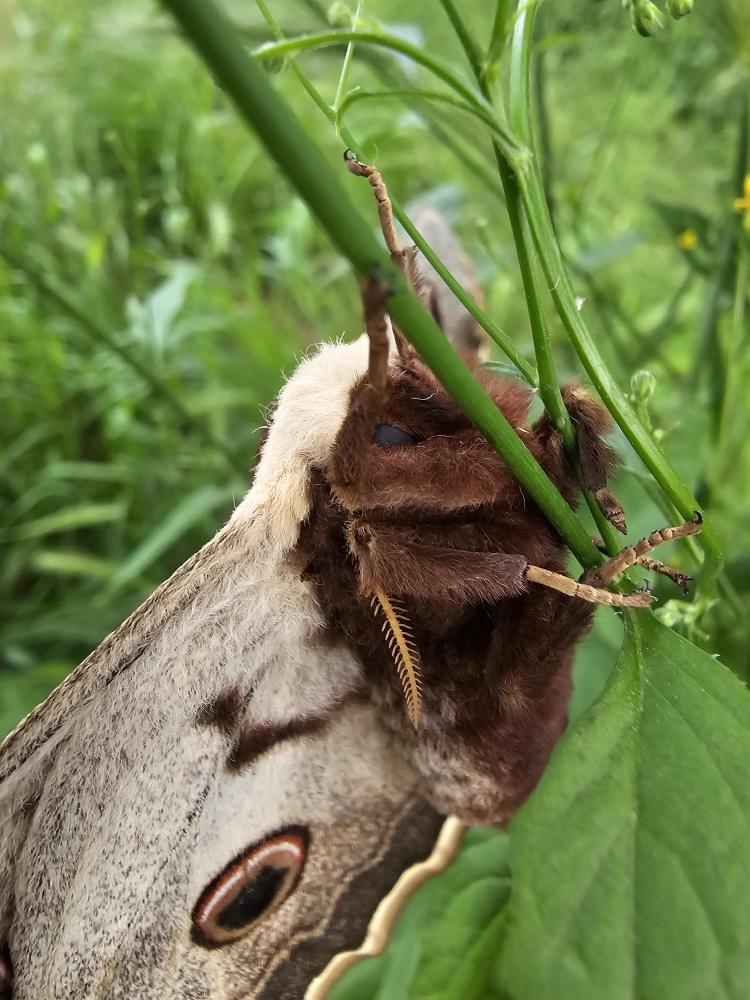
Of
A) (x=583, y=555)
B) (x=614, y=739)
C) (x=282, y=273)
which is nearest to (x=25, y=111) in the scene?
(x=282, y=273)

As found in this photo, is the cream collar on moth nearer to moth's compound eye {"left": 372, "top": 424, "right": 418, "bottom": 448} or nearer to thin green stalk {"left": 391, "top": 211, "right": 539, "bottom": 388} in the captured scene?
moth's compound eye {"left": 372, "top": 424, "right": 418, "bottom": 448}

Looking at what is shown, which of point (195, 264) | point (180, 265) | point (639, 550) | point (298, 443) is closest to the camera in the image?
point (639, 550)

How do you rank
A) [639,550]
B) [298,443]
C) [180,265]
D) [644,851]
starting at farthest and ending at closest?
[180,265] < [298,443] < [639,550] < [644,851]

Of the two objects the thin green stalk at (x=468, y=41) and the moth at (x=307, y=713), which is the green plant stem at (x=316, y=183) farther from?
the thin green stalk at (x=468, y=41)

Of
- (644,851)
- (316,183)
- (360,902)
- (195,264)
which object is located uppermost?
(195,264)

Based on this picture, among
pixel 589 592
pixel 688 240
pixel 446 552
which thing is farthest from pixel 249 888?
pixel 688 240

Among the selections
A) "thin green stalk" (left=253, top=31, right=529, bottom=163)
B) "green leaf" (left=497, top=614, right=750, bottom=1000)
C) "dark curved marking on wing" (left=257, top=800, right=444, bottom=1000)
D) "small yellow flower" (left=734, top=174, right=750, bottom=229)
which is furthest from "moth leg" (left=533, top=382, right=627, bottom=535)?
"dark curved marking on wing" (left=257, top=800, right=444, bottom=1000)

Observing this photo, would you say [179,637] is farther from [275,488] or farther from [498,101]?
[498,101]

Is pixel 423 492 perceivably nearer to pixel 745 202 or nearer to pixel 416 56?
pixel 416 56

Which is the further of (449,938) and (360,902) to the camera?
(360,902)
